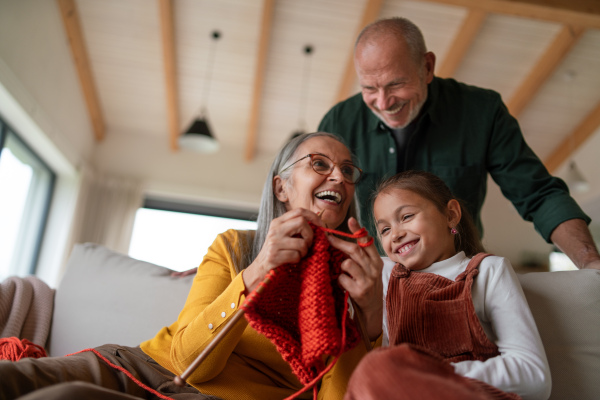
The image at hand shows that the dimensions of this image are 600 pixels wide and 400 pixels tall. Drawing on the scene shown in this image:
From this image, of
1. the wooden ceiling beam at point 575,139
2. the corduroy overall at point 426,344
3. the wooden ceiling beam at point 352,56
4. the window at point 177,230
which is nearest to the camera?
the corduroy overall at point 426,344

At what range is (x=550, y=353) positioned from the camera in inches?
57.7

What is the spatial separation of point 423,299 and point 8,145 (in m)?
5.33

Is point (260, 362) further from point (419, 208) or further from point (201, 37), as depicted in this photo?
point (201, 37)

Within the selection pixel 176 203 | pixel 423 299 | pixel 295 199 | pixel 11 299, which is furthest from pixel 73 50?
pixel 423 299

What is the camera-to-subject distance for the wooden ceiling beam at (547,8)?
14.9ft

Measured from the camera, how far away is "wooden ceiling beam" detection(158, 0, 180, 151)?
18.7 ft

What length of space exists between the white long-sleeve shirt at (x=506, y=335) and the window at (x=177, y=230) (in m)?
6.30

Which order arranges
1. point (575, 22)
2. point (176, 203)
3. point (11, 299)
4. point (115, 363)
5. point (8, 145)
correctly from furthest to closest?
point (176, 203) → point (8, 145) → point (575, 22) → point (11, 299) → point (115, 363)

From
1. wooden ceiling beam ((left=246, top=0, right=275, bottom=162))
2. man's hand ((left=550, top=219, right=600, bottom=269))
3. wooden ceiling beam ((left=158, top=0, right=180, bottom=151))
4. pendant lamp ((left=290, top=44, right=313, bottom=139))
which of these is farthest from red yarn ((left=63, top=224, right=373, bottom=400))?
wooden ceiling beam ((left=158, top=0, right=180, bottom=151))

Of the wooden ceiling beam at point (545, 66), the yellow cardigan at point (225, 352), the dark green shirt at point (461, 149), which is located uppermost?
the wooden ceiling beam at point (545, 66)

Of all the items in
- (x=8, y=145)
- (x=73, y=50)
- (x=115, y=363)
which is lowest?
(x=115, y=363)

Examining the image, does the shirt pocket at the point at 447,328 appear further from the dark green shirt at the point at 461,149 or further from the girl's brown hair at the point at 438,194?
the dark green shirt at the point at 461,149

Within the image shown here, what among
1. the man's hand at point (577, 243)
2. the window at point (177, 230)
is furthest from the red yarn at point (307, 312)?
the window at point (177, 230)

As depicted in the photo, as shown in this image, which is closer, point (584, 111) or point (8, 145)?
point (8, 145)
